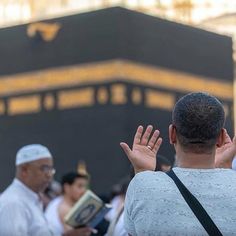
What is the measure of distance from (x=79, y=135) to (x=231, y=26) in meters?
9.98

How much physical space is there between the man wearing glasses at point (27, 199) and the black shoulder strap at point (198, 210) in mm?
3076

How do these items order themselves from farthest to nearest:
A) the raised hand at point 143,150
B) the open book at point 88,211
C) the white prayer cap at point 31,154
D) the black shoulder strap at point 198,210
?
the open book at point 88,211 → the white prayer cap at point 31,154 → the raised hand at point 143,150 → the black shoulder strap at point 198,210

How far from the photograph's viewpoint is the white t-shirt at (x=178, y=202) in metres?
2.89

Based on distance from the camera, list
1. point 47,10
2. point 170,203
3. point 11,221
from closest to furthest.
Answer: point 170,203 → point 11,221 → point 47,10

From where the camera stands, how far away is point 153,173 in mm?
3020

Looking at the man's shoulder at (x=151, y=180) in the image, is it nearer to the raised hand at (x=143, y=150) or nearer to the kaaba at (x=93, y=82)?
the raised hand at (x=143, y=150)

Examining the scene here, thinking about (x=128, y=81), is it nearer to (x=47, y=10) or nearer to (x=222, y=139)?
(x=47, y=10)

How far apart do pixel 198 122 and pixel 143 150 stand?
38 centimetres

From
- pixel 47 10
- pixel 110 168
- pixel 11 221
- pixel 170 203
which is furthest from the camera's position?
pixel 47 10

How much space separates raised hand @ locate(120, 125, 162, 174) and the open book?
349 cm

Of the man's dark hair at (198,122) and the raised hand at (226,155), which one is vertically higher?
the man's dark hair at (198,122)

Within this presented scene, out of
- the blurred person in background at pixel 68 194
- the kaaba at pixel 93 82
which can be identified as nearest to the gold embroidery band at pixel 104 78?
the kaaba at pixel 93 82

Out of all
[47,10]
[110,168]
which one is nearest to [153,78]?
[110,168]

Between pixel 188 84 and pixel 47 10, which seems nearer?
pixel 188 84
